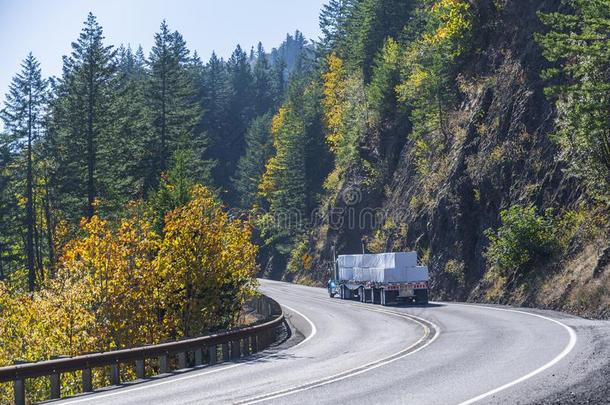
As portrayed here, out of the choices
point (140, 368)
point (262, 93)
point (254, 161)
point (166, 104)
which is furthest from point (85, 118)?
point (262, 93)

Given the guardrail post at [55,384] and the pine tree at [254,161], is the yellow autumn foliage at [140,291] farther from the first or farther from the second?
the pine tree at [254,161]

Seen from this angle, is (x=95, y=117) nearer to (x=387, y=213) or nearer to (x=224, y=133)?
(x=387, y=213)

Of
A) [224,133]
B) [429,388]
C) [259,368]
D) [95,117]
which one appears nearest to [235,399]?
[429,388]

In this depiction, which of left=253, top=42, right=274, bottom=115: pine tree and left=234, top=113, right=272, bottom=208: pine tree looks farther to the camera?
left=253, top=42, right=274, bottom=115: pine tree

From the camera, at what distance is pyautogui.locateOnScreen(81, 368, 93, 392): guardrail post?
16428 mm

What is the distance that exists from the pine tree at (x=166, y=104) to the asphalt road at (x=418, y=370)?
34.3 m

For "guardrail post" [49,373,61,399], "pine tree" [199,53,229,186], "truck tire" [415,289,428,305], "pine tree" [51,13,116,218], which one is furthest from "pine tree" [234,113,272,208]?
"guardrail post" [49,373,61,399]

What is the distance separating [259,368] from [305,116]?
7587 cm

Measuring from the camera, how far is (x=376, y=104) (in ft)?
232

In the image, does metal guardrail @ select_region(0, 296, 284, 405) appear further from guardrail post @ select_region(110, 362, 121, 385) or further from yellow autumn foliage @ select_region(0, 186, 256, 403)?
yellow autumn foliage @ select_region(0, 186, 256, 403)

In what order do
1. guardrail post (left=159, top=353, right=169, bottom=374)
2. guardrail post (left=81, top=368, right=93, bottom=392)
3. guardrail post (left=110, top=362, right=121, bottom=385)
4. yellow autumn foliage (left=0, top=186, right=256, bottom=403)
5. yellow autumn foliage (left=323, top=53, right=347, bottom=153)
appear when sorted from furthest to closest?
1. yellow autumn foliage (left=323, top=53, right=347, bottom=153)
2. yellow autumn foliage (left=0, top=186, right=256, bottom=403)
3. guardrail post (left=159, top=353, right=169, bottom=374)
4. guardrail post (left=110, top=362, right=121, bottom=385)
5. guardrail post (left=81, top=368, right=93, bottom=392)

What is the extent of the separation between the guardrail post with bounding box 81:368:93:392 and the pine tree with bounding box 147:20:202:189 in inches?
1679

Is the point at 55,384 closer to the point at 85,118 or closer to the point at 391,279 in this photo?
the point at 391,279

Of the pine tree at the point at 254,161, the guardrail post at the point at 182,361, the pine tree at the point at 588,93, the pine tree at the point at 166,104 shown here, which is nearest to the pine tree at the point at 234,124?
the pine tree at the point at 254,161
